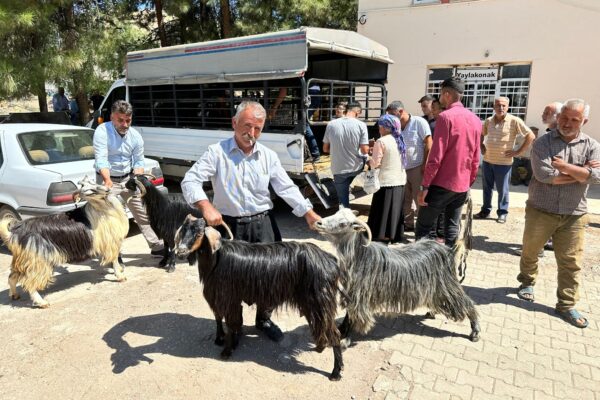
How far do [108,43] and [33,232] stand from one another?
393 inches

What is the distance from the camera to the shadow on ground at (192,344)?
3199 millimetres

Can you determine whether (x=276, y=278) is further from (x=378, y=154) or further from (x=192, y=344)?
(x=378, y=154)

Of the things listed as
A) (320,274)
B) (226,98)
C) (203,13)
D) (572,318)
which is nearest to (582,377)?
(572,318)

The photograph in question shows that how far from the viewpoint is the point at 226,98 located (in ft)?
23.1

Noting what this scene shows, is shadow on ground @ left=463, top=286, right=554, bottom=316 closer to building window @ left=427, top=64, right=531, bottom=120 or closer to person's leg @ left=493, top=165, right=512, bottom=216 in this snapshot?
person's leg @ left=493, top=165, right=512, bottom=216

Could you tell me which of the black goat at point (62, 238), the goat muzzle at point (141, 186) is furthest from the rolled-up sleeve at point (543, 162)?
the black goat at point (62, 238)

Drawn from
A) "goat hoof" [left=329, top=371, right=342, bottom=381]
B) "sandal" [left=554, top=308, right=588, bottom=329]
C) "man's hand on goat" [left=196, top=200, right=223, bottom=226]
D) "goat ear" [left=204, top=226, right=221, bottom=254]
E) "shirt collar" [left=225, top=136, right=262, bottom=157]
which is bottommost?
"goat hoof" [left=329, top=371, right=342, bottom=381]

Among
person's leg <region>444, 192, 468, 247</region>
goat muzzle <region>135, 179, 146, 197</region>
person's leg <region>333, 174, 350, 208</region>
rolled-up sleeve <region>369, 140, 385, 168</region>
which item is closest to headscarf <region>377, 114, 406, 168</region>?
rolled-up sleeve <region>369, 140, 385, 168</region>

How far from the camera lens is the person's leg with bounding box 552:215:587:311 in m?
3.61

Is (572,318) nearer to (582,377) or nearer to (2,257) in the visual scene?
(582,377)

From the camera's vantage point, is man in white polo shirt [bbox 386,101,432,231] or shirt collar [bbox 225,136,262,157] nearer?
shirt collar [bbox 225,136,262,157]

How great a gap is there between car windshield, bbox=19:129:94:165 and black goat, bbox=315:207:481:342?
447 cm

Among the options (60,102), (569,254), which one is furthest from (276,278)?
(60,102)

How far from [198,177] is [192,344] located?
148 centimetres
